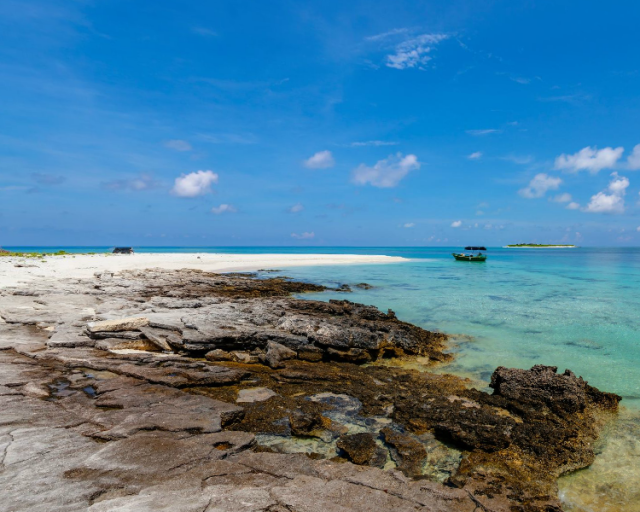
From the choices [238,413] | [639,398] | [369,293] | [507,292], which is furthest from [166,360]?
[507,292]

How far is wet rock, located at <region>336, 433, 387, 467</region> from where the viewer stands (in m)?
5.51

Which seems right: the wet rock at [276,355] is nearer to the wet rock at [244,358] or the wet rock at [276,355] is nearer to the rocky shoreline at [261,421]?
the rocky shoreline at [261,421]

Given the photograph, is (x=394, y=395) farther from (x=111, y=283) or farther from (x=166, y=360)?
(x=111, y=283)

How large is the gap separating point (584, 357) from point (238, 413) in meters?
12.1

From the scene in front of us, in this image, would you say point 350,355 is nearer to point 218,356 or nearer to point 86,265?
point 218,356

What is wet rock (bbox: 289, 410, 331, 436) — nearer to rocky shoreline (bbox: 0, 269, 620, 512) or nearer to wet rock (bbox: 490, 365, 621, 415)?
rocky shoreline (bbox: 0, 269, 620, 512)

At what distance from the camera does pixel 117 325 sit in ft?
33.7

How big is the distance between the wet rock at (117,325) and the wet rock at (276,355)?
3.93 m

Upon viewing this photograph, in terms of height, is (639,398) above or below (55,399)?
below

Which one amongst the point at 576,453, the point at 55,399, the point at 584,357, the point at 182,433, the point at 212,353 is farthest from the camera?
the point at 584,357

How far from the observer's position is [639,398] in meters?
8.75

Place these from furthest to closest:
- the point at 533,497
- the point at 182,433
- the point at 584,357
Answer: the point at 584,357, the point at 182,433, the point at 533,497

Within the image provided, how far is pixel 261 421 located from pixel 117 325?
615 cm

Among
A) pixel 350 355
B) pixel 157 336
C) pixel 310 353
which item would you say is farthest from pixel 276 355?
pixel 157 336
